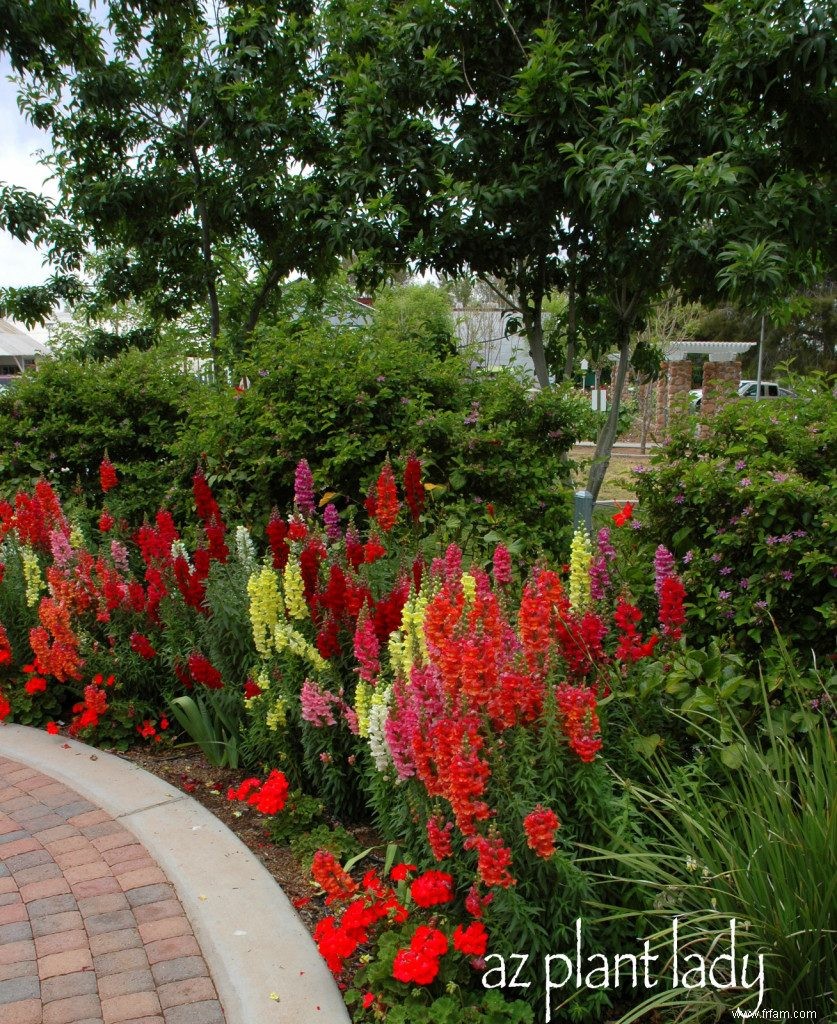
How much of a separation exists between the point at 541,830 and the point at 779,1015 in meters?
0.66

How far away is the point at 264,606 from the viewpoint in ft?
11.3

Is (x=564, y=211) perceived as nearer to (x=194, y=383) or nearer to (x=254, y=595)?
(x=194, y=383)

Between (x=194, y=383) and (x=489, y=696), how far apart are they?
5.78m

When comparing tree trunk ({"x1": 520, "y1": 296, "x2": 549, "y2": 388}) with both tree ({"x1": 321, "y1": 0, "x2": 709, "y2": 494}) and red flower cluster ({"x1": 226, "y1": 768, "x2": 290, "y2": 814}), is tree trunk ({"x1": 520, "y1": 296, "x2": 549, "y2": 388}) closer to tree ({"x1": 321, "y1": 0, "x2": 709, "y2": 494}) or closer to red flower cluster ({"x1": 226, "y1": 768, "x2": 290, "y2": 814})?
tree ({"x1": 321, "y1": 0, "x2": 709, "y2": 494})

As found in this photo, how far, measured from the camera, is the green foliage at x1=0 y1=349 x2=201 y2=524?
277 inches

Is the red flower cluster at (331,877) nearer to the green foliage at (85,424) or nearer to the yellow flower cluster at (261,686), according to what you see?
the yellow flower cluster at (261,686)

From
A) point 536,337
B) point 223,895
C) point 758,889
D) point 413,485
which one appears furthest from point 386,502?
point 536,337

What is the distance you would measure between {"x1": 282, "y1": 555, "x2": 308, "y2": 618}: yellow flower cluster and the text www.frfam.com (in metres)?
2.06

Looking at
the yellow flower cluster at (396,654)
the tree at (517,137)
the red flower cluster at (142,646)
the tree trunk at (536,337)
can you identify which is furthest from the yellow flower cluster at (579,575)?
the tree trunk at (536,337)

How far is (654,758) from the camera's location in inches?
107

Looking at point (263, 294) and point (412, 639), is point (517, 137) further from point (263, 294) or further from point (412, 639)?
point (412, 639)

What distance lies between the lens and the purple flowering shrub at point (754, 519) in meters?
3.08

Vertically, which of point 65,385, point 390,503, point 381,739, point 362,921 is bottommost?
point 362,921

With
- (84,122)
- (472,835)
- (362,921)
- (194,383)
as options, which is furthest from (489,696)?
(84,122)
